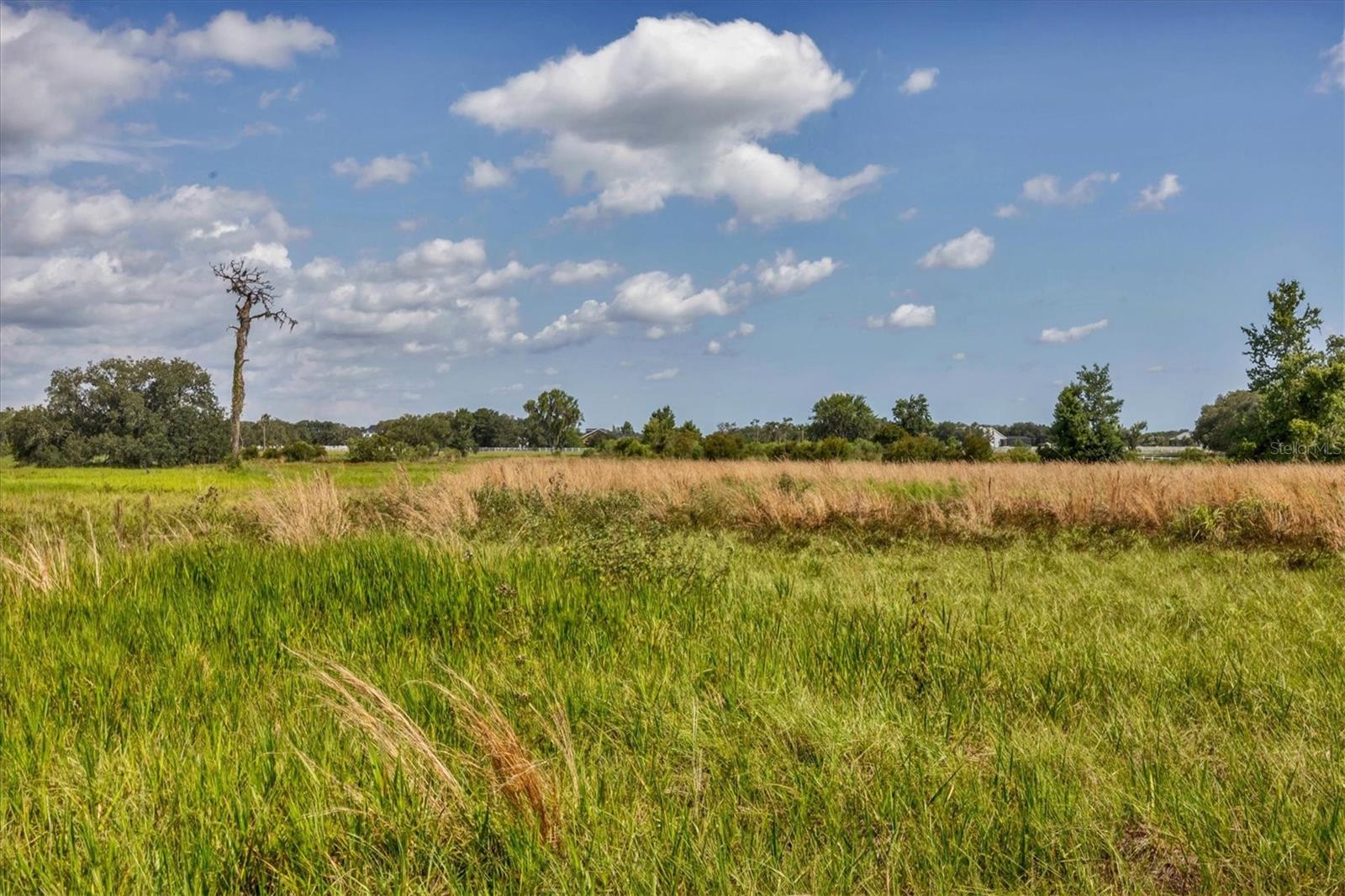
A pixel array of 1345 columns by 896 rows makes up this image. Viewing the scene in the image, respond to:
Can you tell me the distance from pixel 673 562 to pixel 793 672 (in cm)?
235

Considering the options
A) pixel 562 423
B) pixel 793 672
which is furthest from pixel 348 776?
pixel 562 423

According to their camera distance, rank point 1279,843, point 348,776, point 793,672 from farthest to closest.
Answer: point 793,672 < point 348,776 < point 1279,843

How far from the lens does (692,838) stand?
235cm

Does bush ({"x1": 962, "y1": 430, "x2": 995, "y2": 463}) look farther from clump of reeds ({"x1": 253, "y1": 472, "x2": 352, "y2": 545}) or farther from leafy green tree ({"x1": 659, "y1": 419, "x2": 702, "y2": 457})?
clump of reeds ({"x1": 253, "y1": 472, "x2": 352, "y2": 545})

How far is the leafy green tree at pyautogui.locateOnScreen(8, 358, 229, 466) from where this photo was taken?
4619 centimetres

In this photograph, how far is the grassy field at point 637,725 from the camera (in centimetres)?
229

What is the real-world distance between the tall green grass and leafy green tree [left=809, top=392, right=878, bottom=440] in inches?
2349

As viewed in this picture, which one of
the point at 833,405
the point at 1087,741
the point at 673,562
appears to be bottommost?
the point at 1087,741

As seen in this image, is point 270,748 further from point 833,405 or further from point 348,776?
point 833,405

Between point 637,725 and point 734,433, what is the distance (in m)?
46.7

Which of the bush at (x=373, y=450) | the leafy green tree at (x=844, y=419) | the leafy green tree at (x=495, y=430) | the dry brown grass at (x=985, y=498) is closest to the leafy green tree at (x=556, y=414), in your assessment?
the leafy green tree at (x=495, y=430)

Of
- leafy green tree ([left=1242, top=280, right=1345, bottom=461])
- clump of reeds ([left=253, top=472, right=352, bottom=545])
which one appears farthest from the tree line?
clump of reeds ([left=253, top=472, right=352, bottom=545])

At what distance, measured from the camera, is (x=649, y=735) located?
313cm

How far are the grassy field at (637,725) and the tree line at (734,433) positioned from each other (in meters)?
24.3
